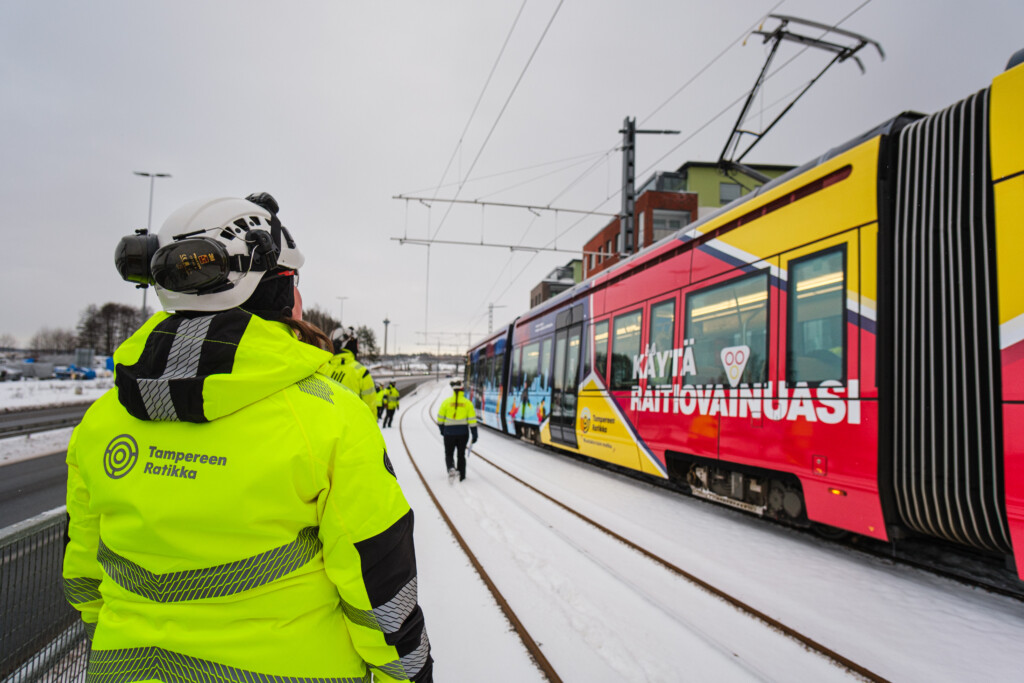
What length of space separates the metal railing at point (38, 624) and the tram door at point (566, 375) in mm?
7565

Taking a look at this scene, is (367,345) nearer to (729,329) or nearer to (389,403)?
(389,403)

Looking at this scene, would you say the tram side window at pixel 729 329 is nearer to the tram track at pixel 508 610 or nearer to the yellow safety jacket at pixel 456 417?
the tram track at pixel 508 610

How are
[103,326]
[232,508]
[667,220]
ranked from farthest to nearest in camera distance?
[103,326]
[667,220]
[232,508]

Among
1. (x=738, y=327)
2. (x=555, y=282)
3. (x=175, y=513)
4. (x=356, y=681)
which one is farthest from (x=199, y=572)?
(x=555, y=282)

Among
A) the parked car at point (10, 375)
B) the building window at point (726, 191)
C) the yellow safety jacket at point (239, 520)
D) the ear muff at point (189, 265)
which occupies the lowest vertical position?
the parked car at point (10, 375)

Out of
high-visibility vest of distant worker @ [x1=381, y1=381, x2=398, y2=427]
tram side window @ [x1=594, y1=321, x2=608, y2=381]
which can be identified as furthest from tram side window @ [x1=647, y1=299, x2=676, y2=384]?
high-visibility vest of distant worker @ [x1=381, y1=381, x2=398, y2=427]

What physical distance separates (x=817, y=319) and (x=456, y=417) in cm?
585

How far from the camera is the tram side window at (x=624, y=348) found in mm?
7684

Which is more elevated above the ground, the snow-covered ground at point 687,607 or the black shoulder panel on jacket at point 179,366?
the black shoulder panel on jacket at point 179,366

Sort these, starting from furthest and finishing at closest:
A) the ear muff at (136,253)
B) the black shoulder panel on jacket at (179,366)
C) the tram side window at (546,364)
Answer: the tram side window at (546,364) < the ear muff at (136,253) < the black shoulder panel on jacket at (179,366)

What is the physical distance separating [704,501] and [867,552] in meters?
2.41

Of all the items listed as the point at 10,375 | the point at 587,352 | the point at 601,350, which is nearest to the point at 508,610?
the point at 601,350

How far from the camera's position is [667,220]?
35312 millimetres

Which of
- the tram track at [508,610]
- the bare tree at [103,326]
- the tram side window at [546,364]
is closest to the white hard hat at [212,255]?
the tram track at [508,610]
